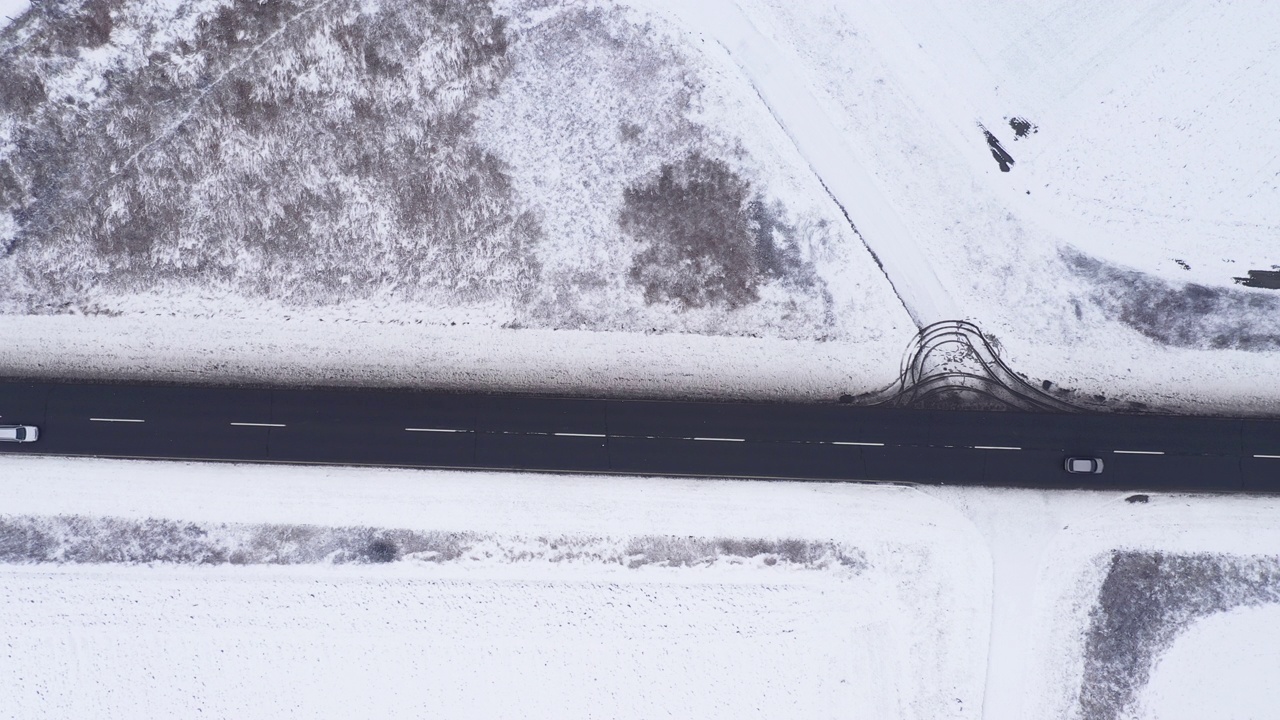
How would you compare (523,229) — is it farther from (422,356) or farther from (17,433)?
(17,433)

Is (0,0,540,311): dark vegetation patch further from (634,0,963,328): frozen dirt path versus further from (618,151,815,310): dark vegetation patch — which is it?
(634,0,963,328): frozen dirt path

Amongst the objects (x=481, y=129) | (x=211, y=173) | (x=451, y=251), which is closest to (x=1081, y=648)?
(x=451, y=251)

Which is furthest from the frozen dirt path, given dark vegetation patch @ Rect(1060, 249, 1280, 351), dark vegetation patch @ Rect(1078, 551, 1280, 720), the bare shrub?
dark vegetation patch @ Rect(1078, 551, 1280, 720)

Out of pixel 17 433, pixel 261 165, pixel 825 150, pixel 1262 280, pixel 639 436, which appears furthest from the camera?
pixel 825 150

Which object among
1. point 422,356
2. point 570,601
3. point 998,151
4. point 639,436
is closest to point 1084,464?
point 998,151

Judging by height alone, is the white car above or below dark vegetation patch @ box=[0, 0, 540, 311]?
below
